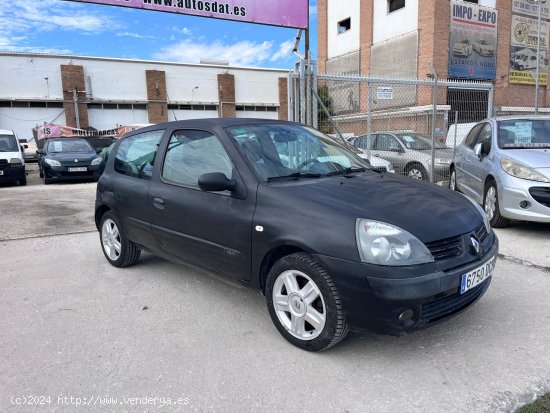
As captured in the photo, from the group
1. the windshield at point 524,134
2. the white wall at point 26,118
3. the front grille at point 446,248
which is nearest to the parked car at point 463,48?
the windshield at point 524,134

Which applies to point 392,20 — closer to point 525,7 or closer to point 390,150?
point 525,7

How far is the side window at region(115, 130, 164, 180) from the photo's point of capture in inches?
168

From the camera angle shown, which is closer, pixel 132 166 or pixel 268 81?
pixel 132 166

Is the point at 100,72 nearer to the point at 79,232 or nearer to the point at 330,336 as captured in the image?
the point at 79,232

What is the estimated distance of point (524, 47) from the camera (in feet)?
87.2

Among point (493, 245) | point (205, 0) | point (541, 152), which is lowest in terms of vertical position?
point (493, 245)

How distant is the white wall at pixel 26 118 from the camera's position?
28.4 meters

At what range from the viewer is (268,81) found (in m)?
35.2

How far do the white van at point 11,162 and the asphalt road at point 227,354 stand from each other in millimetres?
9029

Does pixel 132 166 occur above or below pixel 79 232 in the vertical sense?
above

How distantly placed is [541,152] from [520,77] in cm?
2528

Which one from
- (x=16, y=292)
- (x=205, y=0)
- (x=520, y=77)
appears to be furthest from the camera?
(x=520, y=77)

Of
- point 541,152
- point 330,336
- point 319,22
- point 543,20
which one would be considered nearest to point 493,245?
point 330,336

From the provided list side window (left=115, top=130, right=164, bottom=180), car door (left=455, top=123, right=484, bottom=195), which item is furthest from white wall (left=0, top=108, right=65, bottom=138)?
car door (left=455, top=123, right=484, bottom=195)
